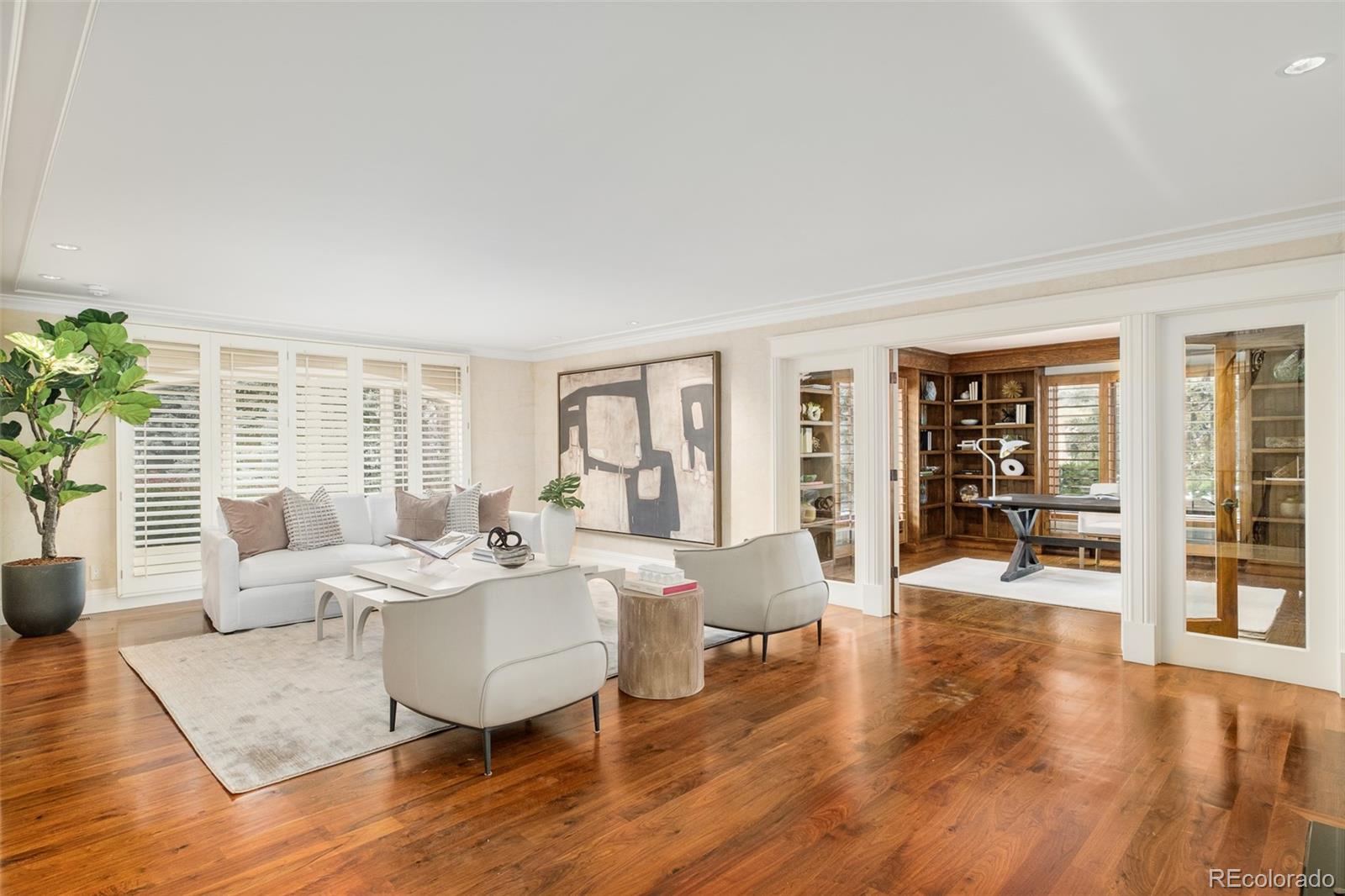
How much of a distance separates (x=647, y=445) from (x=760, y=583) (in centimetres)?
307

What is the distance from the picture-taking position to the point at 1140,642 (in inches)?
167

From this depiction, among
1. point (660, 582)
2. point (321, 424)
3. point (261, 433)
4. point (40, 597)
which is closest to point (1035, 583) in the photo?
point (660, 582)

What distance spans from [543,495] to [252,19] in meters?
3.03

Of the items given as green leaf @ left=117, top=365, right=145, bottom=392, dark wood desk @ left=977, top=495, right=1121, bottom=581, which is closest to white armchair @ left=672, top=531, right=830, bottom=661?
dark wood desk @ left=977, top=495, right=1121, bottom=581

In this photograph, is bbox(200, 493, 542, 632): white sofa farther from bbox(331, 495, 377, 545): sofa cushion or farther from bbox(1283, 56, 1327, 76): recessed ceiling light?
bbox(1283, 56, 1327, 76): recessed ceiling light

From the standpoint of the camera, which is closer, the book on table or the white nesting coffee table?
the book on table

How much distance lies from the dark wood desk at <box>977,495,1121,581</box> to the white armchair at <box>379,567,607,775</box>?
512cm

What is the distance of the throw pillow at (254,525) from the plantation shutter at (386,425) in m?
1.70

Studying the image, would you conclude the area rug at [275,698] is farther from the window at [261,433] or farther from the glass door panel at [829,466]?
the window at [261,433]

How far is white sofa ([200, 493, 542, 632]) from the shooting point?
494 cm

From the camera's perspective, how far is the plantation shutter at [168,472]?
5.86 m

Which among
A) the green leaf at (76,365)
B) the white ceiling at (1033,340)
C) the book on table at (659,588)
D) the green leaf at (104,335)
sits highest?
the white ceiling at (1033,340)

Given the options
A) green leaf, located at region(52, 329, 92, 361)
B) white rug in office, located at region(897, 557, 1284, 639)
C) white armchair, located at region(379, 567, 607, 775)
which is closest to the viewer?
white armchair, located at region(379, 567, 607, 775)

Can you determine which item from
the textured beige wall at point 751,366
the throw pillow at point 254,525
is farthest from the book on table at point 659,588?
the throw pillow at point 254,525
